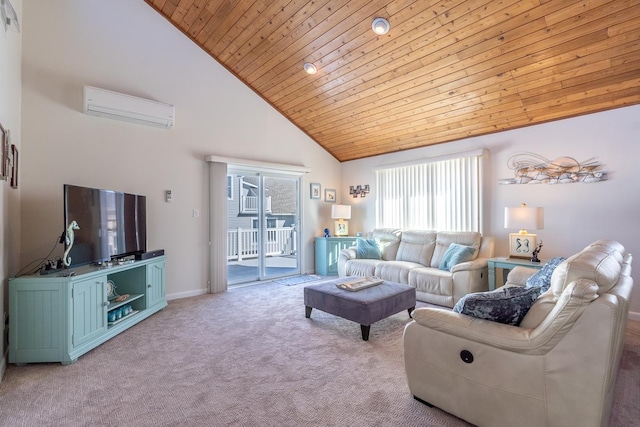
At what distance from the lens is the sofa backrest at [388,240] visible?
16.8ft

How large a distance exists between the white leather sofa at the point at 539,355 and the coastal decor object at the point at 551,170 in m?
2.36

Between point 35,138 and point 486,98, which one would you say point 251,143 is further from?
point 486,98

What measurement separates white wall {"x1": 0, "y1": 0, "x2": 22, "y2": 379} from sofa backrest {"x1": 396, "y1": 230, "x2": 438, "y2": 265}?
4512mm

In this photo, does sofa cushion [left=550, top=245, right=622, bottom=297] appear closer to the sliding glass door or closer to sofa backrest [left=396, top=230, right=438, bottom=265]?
sofa backrest [left=396, top=230, right=438, bottom=265]

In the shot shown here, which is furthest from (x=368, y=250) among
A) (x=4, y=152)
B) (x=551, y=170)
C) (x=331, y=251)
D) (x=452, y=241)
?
(x=4, y=152)

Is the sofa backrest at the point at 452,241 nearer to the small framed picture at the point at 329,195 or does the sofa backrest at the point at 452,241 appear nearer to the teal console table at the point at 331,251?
the teal console table at the point at 331,251

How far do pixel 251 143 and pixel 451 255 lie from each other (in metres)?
3.49

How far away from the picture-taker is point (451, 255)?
422 centimetres

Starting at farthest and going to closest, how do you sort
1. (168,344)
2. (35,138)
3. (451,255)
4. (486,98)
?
(451,255) → (486,98) → (35,138) → (168,344)

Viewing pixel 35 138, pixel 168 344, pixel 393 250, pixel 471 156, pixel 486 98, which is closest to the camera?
pixel 168 344

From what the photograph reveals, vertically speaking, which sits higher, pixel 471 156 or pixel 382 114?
pixel 382 114

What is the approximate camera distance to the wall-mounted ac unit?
360cm

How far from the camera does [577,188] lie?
3732mm

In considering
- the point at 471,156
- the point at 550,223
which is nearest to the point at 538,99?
the point at 471,156
